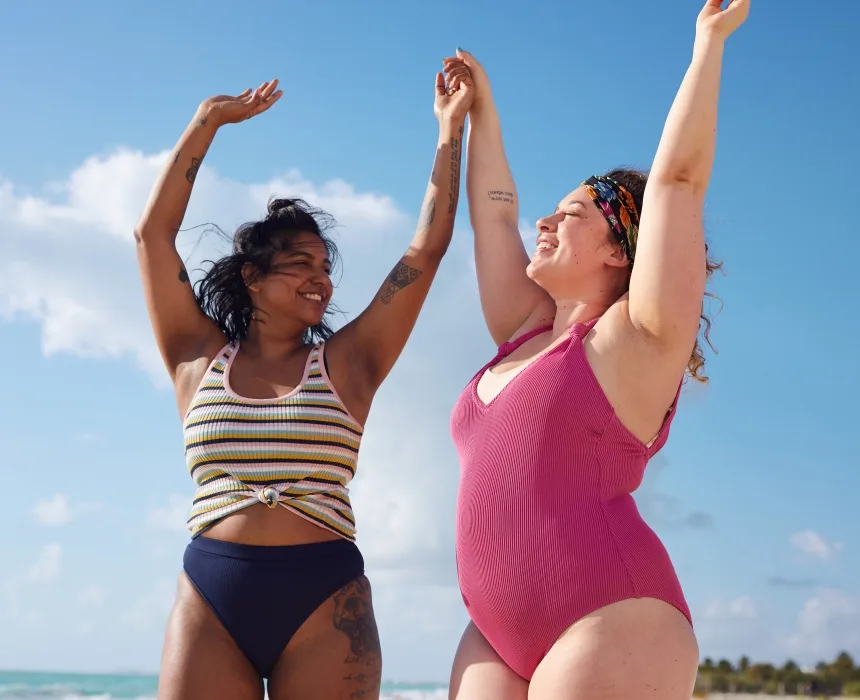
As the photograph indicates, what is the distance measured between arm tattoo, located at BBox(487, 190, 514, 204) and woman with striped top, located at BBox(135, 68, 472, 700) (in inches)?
11.1

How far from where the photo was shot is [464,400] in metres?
3.24

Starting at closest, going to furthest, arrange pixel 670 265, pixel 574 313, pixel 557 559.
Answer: pixel 557 559 < pixel 670 265 < pixel 574 313

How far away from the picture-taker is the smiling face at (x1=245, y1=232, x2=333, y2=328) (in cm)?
414

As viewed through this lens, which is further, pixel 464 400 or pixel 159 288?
pixel 159 288

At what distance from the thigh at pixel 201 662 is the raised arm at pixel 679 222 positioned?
1.83 meters

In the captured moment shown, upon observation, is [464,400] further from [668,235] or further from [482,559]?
[668,235]

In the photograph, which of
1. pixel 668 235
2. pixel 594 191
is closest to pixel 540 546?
pixel 668 235

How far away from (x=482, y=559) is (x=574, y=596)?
32cm

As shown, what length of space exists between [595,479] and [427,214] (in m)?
1.78

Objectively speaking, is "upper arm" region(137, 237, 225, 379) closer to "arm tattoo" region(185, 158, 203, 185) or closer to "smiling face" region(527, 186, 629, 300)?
"arm tattoo" region(185, 158, 203, 185)

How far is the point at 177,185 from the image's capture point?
14.2 feet

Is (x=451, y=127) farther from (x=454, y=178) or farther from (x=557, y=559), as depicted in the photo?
(x=557, y=559)

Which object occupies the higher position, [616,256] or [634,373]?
[616,256]

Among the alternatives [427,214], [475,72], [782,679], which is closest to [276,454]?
[427,214]
